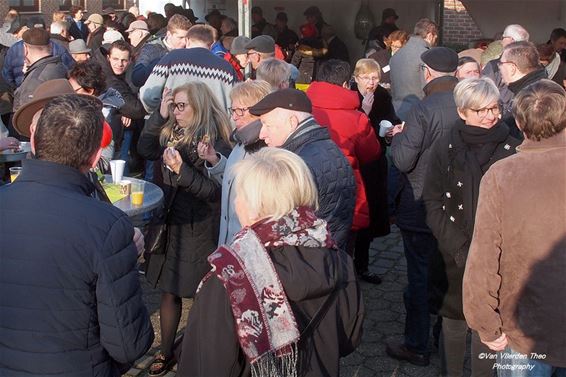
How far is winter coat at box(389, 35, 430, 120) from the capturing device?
6.88 meters

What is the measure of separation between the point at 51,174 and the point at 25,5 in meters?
16.6

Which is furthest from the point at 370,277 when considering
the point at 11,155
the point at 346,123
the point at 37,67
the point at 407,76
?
the point at 37,67

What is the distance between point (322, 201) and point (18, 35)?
7657mm

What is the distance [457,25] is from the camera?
16141mm

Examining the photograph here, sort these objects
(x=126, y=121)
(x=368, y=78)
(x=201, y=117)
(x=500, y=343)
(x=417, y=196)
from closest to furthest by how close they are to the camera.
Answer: (x=500, y=343)
(x=201, y=117)
(x=417, y=196)
(x=368, y=78)
(x=126, y=121)

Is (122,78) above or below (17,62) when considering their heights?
below

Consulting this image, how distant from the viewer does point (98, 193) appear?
3154 mm

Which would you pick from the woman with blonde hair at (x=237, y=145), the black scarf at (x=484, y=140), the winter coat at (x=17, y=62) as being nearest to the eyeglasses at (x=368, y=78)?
the woman with blonde hair at (x=237, y=145)

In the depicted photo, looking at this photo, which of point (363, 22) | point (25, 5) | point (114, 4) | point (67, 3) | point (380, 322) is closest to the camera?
point (380, 322)

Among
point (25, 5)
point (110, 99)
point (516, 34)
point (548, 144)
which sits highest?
point (25, 5)

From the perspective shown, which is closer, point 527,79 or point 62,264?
point 62,264

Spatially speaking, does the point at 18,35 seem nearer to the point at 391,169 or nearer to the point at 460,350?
the point at 391,169

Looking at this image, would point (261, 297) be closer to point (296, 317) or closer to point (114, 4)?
point (296, 317)

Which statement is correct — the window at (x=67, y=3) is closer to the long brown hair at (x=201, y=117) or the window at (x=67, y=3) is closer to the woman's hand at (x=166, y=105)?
the woman's hand at (x=166, y=105)
